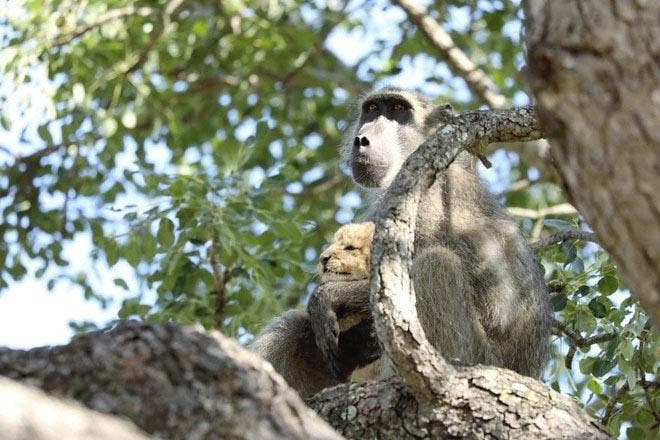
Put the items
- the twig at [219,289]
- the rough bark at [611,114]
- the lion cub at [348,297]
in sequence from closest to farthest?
the rough bark at [611,114], the lion cub at [348,297], the twig at [219,289]

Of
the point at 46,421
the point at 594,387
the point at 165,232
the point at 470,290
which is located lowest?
the point at 594,387

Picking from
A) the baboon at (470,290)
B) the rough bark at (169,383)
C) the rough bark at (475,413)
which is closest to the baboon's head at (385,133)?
the baboon at (470,290)

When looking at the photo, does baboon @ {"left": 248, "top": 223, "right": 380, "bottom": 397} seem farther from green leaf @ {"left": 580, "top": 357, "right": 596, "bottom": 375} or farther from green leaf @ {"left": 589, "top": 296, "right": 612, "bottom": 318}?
green leaf @ {"left": 589, "top": 296, "right": 612, "bottom": 318}

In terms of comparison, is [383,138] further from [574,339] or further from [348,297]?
[574,339]

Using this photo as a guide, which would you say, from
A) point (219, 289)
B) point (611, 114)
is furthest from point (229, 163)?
point (611, 114)

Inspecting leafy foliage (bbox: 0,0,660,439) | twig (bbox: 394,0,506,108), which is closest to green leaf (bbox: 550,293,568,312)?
leafy foliage (bbox: 0,0,660,439)

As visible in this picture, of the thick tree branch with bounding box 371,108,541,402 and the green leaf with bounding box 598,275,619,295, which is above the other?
the thick tree branch with bounding box 371,108,541,402

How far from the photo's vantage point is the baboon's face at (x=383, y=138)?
7.54 m

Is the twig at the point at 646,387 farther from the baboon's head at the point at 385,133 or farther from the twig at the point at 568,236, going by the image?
the baboon's head at the point at 385,133

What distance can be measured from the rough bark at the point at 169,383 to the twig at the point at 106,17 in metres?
7.06

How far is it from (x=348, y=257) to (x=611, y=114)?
4018 millimetres

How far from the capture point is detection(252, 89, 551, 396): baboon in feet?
20.1

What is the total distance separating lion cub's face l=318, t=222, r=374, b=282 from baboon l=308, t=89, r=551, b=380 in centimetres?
21

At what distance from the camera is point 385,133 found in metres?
7.89
